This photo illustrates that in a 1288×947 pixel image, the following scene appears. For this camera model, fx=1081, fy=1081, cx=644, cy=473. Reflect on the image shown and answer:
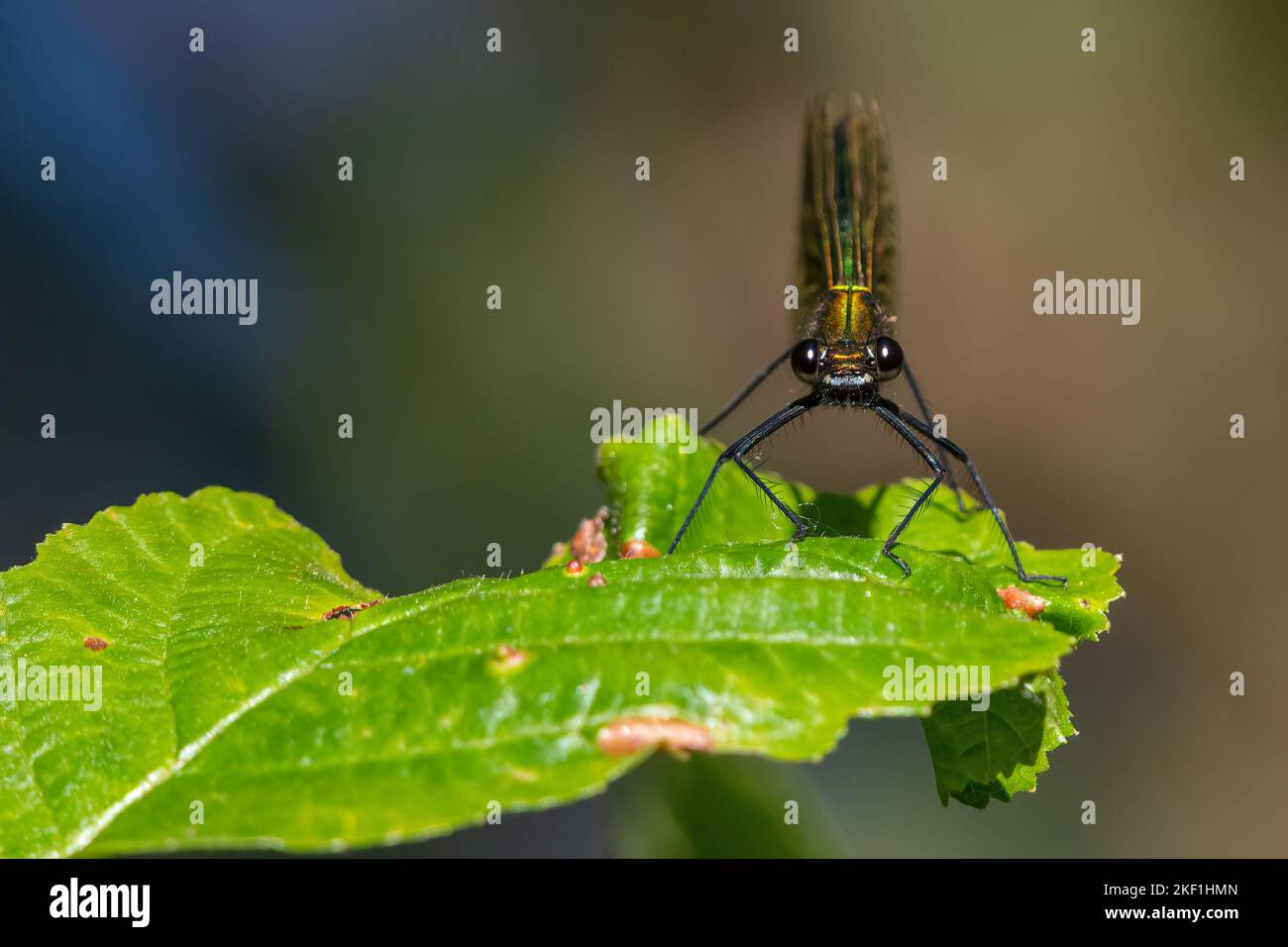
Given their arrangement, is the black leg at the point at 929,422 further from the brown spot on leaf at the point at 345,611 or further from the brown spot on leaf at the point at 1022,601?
the brown spot on leaf at the point at 345,611

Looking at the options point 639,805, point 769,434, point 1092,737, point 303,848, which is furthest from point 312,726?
point 1092,737

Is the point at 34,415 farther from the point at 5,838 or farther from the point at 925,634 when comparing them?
the point at 925,634

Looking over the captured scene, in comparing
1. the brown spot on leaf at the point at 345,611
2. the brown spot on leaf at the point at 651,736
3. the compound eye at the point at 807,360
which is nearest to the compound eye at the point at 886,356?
the compound eye at the point at 807,360

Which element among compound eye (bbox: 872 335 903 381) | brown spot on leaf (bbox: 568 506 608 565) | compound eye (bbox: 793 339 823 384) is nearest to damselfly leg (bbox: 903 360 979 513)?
compound eye (bbox: 872 335 903 381)

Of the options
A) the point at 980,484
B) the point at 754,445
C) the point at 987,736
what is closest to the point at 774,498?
the point at 754,445

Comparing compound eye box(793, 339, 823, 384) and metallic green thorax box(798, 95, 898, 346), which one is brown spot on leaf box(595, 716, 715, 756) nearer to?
compound eye box(793, 339, 823, 384)

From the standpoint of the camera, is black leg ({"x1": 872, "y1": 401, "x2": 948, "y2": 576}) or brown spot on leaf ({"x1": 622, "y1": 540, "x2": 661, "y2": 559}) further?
black leg ({"x1": 872, "y1": 401, "x2": 948, "y2": 576})
